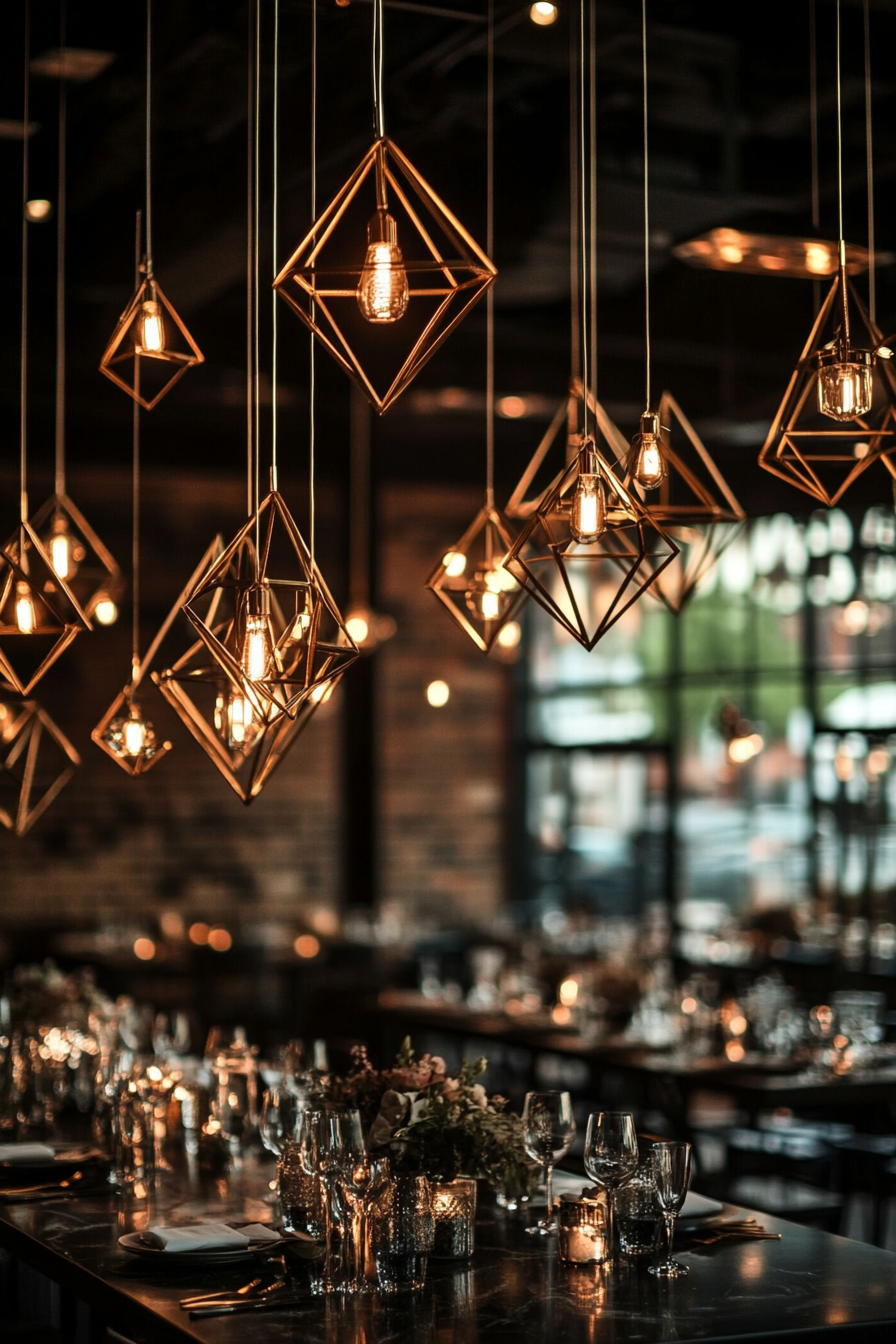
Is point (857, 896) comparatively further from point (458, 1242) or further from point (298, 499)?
point (458, 1242)

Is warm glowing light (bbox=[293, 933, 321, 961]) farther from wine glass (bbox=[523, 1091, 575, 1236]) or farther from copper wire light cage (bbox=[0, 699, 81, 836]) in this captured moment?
wine glass (bbox=[523, 1091, 575, 1236])

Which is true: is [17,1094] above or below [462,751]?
below

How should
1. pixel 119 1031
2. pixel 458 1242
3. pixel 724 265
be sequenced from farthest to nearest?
pixel 724 265
pixel 119 1031
pixel 458 1242

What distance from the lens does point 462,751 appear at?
13.8 meters

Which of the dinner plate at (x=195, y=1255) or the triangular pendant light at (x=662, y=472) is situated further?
the triangular pendant light at (x=662, y=472)

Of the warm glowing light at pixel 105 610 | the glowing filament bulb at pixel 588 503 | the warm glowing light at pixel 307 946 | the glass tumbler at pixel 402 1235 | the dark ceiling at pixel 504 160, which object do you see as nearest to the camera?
the glass tumbler at pixel 402 1235

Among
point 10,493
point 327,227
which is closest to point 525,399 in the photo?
point 10,493

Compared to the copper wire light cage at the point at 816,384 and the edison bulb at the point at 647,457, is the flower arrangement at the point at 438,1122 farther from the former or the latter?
the copper wire light cage at the point at 816,384

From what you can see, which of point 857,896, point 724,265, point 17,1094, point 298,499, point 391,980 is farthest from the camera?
point 298,499

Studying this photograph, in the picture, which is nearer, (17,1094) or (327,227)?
(327,227)

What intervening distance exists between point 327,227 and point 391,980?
7.18m

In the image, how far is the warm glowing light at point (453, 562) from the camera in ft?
16.0

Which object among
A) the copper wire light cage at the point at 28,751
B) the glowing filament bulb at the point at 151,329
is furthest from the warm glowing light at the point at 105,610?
the glowing filament bulb at the point at 151,329

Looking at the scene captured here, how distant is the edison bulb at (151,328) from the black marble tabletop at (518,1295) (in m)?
1.92
